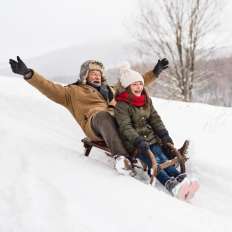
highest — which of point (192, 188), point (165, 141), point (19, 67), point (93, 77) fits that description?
point (19, 67)

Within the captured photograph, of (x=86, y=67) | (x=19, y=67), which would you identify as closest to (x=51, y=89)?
(x=19, y=67)

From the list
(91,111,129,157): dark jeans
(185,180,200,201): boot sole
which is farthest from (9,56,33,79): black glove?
(185,180,200,201): boot sole

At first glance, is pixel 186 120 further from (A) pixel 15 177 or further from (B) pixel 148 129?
(A) pixel 15 177

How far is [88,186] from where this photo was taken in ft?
9.87

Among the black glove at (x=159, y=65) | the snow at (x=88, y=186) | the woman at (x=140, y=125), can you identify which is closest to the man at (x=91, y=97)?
the black glove at (x=159, y=65)

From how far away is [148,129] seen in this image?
3.83m

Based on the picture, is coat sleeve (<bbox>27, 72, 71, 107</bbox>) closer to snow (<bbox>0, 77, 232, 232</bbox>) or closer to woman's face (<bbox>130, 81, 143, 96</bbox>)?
snow (<bbox>0, 77, 232, 232</bbox>)

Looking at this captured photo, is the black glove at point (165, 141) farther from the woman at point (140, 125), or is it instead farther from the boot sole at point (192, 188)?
the boot sole at point (192, 188)

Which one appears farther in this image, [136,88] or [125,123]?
[136,88]

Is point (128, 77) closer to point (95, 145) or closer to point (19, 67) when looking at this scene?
point (95, 145)

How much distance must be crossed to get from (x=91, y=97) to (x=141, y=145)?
108 cm

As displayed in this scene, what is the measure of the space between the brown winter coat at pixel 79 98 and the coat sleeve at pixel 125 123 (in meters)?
0.33

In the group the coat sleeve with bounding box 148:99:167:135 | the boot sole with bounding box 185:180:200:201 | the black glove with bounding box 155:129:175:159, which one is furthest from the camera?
the coat sleeve with bounding box 148:99:167:135

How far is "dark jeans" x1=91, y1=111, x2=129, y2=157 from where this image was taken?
352 centimetres
